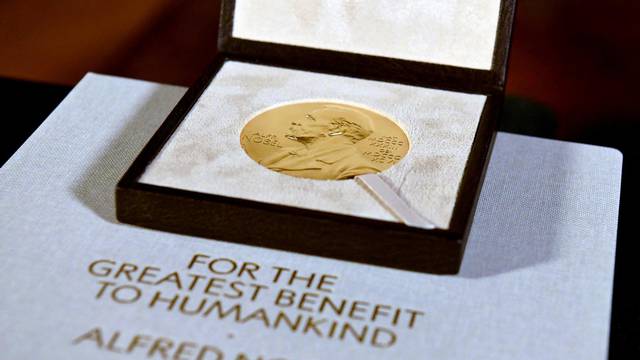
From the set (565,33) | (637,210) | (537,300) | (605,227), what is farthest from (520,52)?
(537,300)

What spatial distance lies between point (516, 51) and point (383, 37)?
2.60ft

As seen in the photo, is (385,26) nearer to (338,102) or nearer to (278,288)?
(338,102)

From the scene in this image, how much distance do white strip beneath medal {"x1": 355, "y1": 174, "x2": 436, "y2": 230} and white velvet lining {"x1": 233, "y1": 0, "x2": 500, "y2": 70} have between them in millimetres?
197

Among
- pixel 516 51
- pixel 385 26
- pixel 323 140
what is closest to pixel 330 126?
pixel 323 140

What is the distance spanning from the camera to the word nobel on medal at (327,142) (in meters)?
0.81

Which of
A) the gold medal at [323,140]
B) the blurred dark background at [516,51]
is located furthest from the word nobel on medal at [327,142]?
the blurred dark background at [516,51]

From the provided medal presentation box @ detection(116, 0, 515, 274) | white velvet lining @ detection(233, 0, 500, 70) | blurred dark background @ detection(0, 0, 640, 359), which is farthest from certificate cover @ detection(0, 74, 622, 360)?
blurred dark background @ detection(0, 0, 640, 359)

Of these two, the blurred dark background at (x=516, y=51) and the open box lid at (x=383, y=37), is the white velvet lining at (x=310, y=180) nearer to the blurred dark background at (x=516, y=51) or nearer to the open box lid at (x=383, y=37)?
the open box lid at (x=383, y=37)

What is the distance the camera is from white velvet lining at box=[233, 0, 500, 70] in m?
0.91

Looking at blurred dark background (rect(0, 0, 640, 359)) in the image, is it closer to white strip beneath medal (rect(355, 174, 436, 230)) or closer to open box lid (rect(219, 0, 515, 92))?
open box lid (rect(219, 0, 515, 92))

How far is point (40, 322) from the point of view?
0.68m

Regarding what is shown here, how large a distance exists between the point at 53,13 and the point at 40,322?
1131 millimetres

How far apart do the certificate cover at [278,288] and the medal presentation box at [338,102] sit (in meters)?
0.03

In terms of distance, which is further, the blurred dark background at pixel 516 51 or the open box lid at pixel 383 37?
the blurred dark background at pixel 516 51
